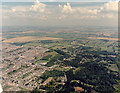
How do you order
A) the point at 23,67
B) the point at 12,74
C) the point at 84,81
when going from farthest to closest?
the point at 23,67 < the point at 12,74 < the point at 84,81

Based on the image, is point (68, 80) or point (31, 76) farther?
point (31, 76)

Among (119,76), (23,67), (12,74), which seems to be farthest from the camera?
(23,67)

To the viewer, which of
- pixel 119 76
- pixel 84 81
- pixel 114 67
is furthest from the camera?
pixel 114 67

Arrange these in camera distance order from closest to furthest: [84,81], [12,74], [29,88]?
[29,88] → [84,81] → [12,74]

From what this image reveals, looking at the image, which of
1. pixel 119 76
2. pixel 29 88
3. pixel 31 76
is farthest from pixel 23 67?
pixel 119 76

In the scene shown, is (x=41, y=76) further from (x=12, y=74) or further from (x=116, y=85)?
(x=116, y=85)

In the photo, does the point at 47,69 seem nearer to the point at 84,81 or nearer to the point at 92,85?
the point at 84,81

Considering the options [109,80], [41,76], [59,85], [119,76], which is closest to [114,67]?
[119,76]

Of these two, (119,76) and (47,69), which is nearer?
(119,76)
